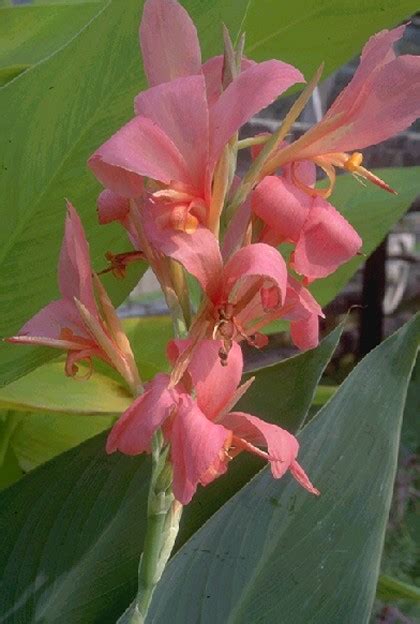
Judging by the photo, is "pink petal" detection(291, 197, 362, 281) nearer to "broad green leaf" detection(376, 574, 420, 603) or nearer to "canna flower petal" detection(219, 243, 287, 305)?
"canna flower petal" detection(219, 243, 287, 305)

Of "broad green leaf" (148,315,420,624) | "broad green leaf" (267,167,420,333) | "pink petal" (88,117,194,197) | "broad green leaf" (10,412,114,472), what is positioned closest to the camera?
"pink petal" (88,117,194,197)

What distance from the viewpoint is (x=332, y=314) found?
2.41 meters

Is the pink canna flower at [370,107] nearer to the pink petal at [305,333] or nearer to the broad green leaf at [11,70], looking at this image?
the pink petal at [305,333]

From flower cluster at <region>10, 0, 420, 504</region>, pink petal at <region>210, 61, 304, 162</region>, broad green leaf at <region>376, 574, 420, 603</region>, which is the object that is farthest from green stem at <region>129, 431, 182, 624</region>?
broad green leaf at <region>376, 574, 420, 603</region>

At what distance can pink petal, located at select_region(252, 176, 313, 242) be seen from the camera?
330 millimetres

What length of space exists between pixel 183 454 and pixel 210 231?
8 centimetres

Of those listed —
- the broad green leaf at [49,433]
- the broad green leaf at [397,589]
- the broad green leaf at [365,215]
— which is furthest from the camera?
the broad green leaf at [365,215]

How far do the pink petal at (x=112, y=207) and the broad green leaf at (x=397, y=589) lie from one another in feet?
1.15

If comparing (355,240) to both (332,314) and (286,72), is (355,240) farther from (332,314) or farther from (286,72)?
(332,314)

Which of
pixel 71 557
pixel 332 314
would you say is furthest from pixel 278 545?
pixel 332 314

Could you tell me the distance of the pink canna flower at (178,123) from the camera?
0.30 meters

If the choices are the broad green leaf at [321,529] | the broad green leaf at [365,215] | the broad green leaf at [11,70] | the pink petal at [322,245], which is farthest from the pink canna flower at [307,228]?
the broad green leaf at [365,215]

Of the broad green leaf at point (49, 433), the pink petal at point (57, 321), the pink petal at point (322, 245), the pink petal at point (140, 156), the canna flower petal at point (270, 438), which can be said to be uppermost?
the pink petal at point (140, 156)

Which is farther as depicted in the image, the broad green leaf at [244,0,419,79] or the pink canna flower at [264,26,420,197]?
the broad green leaf at [244,0,419,79]
